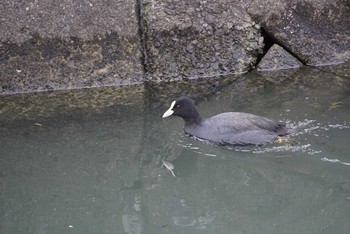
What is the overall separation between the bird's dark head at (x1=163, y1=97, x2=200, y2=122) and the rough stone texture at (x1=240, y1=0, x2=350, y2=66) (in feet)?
6.89

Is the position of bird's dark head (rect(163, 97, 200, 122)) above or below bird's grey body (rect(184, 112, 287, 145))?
above

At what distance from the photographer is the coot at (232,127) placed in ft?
22.4

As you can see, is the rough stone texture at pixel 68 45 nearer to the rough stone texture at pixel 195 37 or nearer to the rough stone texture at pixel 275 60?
the rough stone texture at pixel 195 37

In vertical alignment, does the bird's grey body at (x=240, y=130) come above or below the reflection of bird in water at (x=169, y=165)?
above

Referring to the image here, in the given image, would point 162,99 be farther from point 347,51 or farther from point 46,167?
point 347,51

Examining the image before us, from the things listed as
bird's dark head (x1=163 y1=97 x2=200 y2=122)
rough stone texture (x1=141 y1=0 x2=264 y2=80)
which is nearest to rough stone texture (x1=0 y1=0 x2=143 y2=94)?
rough stone texture (x1=141 y1=0 x2=264 y2=80)

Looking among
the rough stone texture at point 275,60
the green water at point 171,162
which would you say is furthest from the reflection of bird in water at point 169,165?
the rough stone texture at point 275,60

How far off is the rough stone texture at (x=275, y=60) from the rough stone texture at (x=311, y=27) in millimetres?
108

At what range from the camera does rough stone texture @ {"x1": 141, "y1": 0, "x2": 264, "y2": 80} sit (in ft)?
27.8

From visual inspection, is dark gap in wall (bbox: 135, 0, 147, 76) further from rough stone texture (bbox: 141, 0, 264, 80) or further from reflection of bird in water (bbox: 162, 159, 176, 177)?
reflection of bird in water (bbox: 162, 159, 176, 177)

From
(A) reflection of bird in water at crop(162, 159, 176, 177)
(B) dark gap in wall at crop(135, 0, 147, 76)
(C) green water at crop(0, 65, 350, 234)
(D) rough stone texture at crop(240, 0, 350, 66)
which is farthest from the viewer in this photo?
(D) rough stone texture at crop(240, 0, 350, 66)

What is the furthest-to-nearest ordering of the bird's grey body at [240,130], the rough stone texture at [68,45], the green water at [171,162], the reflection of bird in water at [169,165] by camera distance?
the rough stone texture at [68,45], the bird's grey body at [240,130], the reflection of bird in water at [169,165], the green water at [171,162]

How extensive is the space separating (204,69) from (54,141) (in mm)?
2433

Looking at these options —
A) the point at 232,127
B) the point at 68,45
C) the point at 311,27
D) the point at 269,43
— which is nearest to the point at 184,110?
the point at 232,127
